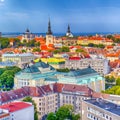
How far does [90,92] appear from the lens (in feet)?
83.4

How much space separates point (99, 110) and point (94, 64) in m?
25.3

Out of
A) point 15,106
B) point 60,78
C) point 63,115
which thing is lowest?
point 63,115

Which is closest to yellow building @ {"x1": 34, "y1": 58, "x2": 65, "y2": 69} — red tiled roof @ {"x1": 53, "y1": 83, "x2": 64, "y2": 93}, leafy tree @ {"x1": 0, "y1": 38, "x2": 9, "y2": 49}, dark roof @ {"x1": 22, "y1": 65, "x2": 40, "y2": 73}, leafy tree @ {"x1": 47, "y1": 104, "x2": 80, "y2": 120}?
dark roof @ {"x1": 22, "y1": 65, "x2": 40, "y2": 73}

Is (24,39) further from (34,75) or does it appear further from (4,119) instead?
(4,119)

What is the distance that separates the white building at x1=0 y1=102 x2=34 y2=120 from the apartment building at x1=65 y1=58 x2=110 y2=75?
2203 cm

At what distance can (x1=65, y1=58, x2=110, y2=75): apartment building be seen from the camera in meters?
42.2

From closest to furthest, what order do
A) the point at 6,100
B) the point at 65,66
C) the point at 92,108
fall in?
the point at 92,108, the point at 6,100, the point at 65,66

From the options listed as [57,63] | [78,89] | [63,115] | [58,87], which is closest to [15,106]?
[63,115]

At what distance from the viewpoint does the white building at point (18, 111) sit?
1939 centimetres

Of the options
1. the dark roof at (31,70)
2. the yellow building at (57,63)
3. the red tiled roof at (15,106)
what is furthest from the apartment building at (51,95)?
the yellow building at (57,63)

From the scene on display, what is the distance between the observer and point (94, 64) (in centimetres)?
4291

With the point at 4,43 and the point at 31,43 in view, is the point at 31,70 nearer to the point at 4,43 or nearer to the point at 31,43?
the point at 4,43

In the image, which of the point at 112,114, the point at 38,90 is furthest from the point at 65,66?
the point at 112,114

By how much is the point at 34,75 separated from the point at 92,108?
43.5ft
